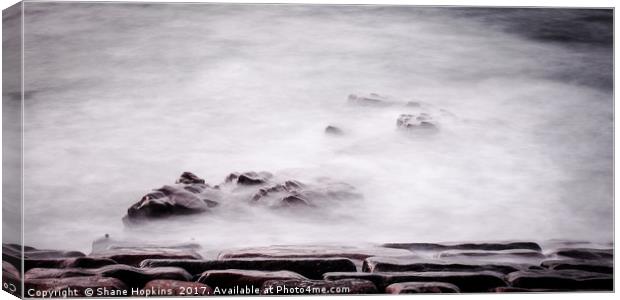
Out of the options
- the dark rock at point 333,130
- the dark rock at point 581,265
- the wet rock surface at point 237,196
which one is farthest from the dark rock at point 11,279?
the dark rock at point 581,265

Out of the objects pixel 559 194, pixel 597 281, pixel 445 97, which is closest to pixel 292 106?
pixel 445 97

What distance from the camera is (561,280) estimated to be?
23.4 ft

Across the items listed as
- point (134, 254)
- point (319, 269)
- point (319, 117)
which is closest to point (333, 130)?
point (319, 117)

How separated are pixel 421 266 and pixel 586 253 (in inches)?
46.9

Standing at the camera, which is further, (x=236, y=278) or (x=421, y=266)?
(x=421, y=266)

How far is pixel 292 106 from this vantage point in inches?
276

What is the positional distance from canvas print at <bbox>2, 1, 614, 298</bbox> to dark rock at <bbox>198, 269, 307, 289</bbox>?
0.01m

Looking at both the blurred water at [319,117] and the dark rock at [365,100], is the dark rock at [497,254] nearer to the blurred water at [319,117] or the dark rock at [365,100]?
the blurred water at [319,117]

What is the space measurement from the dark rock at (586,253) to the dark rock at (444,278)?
49 cm

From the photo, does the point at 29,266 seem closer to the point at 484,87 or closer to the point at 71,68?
the point at 71,68

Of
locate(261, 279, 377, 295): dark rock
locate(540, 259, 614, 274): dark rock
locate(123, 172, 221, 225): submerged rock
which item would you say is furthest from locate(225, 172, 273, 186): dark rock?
locate(540, 259, 614, 274): dark rock

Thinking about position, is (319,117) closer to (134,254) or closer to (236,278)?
(236,278)

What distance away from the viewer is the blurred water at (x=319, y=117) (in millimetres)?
6781

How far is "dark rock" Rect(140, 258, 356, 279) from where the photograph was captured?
679 cm
